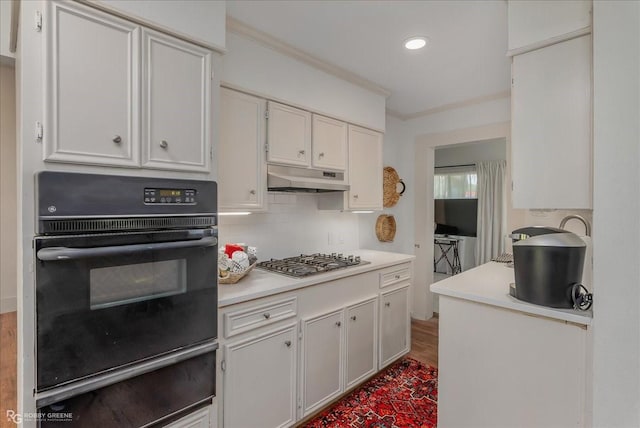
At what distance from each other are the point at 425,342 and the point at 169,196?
307cm

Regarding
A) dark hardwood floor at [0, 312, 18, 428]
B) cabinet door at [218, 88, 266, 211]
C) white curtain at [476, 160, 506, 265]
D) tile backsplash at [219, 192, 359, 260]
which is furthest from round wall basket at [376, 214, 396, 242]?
dark hardwood floor at [0, 312, 18, 428]

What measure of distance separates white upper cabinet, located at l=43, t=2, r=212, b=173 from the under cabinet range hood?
729 millimetres

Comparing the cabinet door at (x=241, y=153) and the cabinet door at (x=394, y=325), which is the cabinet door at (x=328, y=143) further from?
the cabinet door at (x=394, y=325)

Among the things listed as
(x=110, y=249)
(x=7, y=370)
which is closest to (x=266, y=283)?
(x=110, y=249)

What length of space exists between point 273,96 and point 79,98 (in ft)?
4.19

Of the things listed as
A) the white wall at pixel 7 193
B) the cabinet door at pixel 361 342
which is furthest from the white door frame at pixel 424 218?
the white wall at pixel 7 193

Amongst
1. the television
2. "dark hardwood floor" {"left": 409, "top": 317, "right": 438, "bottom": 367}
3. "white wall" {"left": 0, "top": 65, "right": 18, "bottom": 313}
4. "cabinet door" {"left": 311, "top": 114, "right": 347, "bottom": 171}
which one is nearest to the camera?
"cabinet door" {"left": 311, "top": 114, "right": 347, "bottom": 171}

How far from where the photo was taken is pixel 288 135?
236 cm

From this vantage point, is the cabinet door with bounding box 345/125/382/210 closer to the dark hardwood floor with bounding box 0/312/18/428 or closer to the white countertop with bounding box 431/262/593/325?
the white countertop with bounding box 431/262/593/325

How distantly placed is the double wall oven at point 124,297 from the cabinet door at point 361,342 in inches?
45.3

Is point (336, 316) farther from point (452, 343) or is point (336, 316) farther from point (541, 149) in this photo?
point (541, 149)

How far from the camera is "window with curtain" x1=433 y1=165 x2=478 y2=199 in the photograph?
6219 mm

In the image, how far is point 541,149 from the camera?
4.99ft

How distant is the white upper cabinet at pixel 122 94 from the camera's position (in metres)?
1.14
